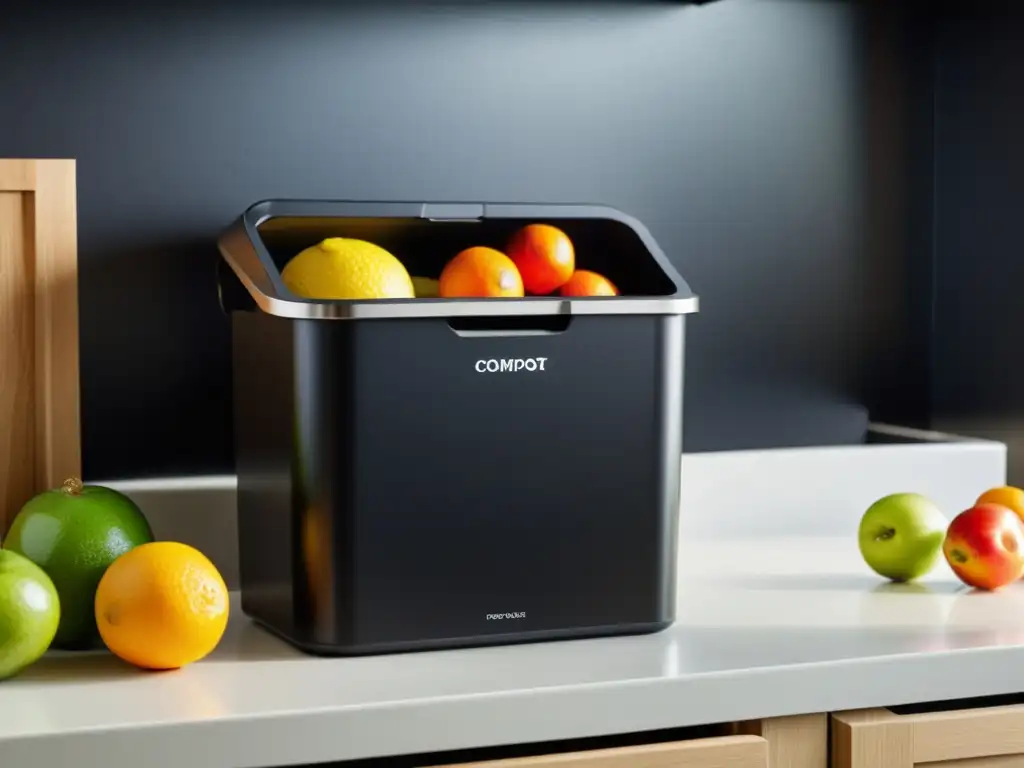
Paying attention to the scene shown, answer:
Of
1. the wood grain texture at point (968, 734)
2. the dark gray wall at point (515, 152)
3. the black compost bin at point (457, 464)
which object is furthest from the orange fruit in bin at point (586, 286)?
the wood grain texture at point (968, 734)

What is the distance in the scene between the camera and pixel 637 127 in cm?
160

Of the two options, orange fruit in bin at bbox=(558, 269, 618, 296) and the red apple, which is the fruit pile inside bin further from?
the red apple

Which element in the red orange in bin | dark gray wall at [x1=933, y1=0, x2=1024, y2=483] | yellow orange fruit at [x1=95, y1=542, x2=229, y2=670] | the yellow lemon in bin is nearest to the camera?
yellow orange fruit at [x1=95, y1=542, x2=229, y2=670]

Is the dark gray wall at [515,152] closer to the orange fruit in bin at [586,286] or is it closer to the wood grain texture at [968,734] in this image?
the orange fruit in bin at [586,286]

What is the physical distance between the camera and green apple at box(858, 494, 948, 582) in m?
1.40

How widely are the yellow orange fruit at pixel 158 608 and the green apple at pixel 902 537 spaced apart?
2.23 feet

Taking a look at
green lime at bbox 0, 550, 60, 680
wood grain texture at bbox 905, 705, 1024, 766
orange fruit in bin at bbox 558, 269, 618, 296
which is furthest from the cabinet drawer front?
orange fruit in bin at bbox 558, 269, 618, 296

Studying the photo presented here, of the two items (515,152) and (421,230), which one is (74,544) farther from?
(515,152)

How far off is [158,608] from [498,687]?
0.87 feet

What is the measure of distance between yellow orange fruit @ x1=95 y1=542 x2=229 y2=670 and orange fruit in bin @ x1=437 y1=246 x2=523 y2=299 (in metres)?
0.35

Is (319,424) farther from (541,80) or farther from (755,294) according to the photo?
(755,294)

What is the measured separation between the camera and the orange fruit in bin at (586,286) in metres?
1.32

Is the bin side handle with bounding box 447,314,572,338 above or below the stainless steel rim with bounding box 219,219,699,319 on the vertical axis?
below

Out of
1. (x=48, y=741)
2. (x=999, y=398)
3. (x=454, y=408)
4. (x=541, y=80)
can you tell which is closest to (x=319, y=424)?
(x=454, y=408)
